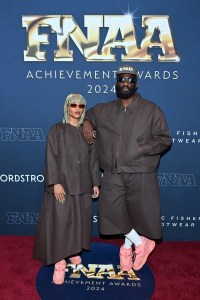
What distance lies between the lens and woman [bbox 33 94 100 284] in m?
2.93

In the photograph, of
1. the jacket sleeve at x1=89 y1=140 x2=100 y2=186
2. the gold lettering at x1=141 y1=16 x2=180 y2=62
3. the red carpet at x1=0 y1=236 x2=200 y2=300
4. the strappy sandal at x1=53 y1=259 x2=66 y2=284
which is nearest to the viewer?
the red carpet at x1=0 y1=236 x2=200 y2=300

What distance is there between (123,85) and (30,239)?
213cm

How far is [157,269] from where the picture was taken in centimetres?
329

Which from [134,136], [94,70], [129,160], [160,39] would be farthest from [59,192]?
[160,39]

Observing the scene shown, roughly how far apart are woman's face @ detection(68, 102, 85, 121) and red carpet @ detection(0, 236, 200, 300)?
5.07ft

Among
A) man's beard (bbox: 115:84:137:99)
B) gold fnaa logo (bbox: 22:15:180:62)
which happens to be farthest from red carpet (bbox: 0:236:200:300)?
gold fnaa logo (bbox: 22:15:180:62)

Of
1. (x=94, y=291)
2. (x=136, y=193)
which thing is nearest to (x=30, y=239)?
(x=94, y=291)

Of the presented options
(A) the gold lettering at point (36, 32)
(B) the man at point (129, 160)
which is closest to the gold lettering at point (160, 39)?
(B) the man at point (129, 160)

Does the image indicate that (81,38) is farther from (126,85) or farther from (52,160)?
(52,160)

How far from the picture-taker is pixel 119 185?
123 inches

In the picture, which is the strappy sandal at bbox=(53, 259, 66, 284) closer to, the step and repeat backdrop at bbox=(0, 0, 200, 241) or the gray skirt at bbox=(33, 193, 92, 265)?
the gray skirt at bbox=(33, 193, 92, 265)

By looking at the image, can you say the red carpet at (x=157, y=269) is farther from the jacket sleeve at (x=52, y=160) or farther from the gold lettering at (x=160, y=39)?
the gold lettering at (x=160, y=39)

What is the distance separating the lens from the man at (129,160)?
301cm

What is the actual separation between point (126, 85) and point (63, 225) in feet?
4.47
